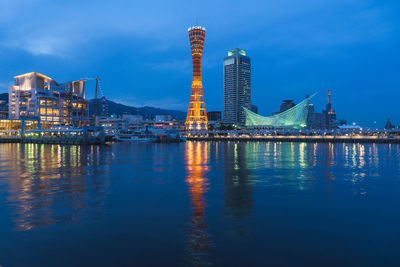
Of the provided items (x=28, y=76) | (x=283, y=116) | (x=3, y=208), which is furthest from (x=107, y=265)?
(x=283, y=116)

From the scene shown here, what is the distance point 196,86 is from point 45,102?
54.2 meters

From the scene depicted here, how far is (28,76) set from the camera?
11638 cm

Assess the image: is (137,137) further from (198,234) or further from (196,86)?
(198,234)

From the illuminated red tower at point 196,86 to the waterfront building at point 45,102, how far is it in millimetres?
40253

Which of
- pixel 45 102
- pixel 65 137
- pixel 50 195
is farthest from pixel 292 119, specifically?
pixel 50 195

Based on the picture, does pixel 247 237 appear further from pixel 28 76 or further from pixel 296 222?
pixel 28 76

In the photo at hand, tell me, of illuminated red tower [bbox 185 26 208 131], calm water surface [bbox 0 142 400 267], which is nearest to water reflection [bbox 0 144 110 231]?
calm water surface [bbox 0 142 400 267]

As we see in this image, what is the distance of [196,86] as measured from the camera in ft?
346

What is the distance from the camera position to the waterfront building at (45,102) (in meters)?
109

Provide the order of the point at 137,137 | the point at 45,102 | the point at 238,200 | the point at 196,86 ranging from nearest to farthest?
the point at 238,200 < the point at 137,137 < the point at 196,86 < the point at 45,102

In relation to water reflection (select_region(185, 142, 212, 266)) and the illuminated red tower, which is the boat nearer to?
the illuminated red tower

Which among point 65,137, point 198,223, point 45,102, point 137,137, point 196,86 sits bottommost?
point 198,223

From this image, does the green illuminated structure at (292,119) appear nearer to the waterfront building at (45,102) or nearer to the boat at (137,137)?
the boat at (137,137)

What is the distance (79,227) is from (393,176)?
59.2 feet
